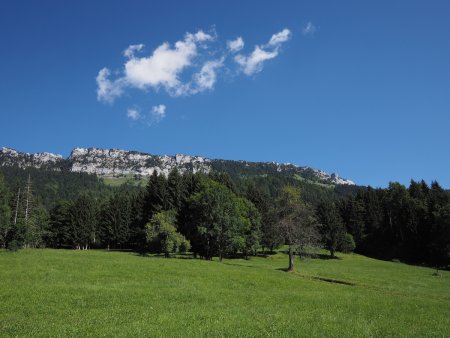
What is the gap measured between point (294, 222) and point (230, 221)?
1413 cm

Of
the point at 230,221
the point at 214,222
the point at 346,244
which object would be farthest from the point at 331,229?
the point at 214,222

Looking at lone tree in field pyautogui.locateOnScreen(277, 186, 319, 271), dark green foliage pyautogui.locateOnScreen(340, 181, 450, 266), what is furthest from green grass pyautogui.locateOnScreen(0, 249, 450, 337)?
dark green foliage pyautogui.locateOnScreen(340, 181, 450, 266)

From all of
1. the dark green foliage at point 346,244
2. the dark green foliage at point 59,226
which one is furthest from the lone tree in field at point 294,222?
the dark green foliage at point 59,226

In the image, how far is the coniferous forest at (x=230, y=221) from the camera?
216 ft

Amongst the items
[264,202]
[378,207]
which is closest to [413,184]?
[378,207]

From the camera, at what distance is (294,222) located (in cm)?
6244

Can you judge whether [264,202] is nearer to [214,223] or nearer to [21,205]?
[214,223]

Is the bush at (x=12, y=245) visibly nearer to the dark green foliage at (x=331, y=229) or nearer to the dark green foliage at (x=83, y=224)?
the dark green foliage at (x=83, y=224)

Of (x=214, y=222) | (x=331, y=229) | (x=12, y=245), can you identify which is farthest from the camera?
(x=331, y=229)

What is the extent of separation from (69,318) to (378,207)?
425ft

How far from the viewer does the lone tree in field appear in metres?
60.9

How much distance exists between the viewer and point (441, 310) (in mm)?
27266

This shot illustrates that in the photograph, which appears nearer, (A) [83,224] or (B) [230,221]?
(B) [230,221]

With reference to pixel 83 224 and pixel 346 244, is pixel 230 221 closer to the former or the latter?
pixel 346 244
